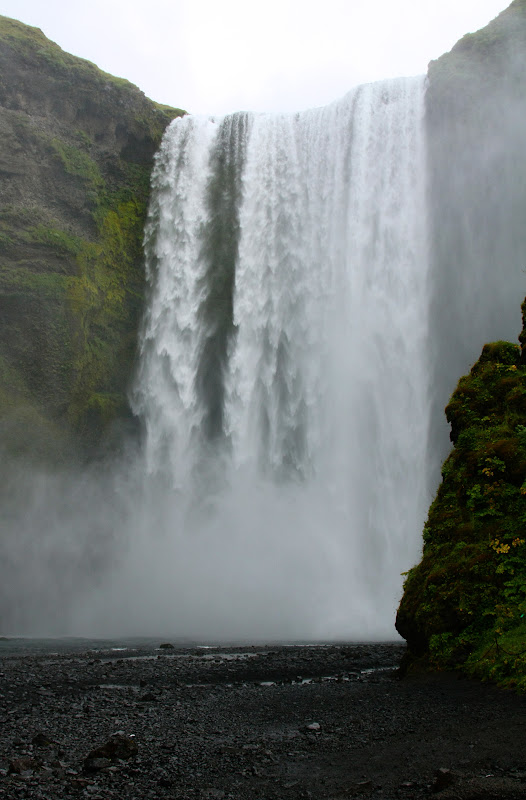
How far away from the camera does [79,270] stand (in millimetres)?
27500

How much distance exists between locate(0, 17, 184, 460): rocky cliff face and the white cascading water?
1223 mm

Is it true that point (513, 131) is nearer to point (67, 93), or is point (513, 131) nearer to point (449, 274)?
point (449, 274)

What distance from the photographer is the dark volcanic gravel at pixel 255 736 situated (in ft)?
15.2

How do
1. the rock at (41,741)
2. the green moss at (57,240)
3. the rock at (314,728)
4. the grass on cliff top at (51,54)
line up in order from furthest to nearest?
the grass on cliff top at (51,54) → the green moss at (57,240) → the rock at (314,728) → the rock at (41,741)

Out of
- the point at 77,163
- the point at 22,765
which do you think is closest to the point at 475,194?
the point at 77,163

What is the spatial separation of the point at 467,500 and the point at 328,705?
349 cm

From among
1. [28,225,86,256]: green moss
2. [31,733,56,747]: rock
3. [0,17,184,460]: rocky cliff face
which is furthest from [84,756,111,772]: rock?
[28,225,86,256]: green moss

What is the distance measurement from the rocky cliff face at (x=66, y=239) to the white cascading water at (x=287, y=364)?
1223 mm

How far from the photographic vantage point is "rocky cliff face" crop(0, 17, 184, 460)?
25.8 m

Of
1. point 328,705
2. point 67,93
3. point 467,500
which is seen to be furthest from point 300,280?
point 328,705

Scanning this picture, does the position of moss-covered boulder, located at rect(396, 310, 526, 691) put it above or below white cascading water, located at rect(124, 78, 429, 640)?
below

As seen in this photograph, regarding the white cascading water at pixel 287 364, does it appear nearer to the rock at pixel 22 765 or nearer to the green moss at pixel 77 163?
the green moss at pixel 77 163

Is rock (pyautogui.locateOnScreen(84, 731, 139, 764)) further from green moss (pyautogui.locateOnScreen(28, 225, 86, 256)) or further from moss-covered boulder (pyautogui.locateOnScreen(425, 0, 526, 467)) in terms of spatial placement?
green moss (pyautogui.locateOnScreen(28, 225, 86, 256))

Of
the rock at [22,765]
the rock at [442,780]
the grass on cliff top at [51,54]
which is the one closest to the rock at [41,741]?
the rock at [22,765]
